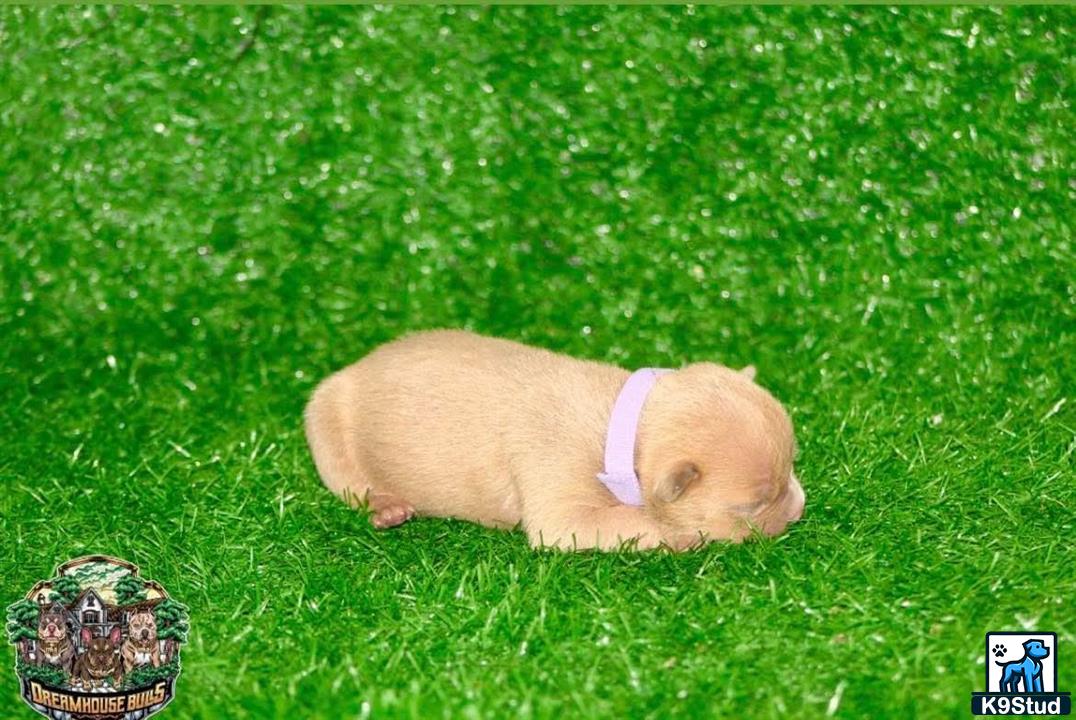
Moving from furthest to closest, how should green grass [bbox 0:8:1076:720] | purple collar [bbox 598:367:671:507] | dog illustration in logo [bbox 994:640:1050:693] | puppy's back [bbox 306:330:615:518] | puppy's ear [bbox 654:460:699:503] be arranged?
green grass [bbox 0:8:1076:720]
puppy's back [bbox 306:330:615:518]
purple collar [bbox 598:367:671:507]
puppy's ear [bbox 654:460:699:503]
dog illustration in logo [bbox 994:640:1050:693]

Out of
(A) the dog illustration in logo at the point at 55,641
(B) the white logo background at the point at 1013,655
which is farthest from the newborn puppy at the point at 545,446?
(A) the dog illustration in logo at the point at 55,641

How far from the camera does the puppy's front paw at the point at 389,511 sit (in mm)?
4234

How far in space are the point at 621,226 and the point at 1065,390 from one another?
1.93 metres

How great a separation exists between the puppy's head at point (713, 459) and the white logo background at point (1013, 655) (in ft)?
2.64

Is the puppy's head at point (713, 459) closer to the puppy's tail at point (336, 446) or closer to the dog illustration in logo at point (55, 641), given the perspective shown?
the puppy's tail at point (336, 446)

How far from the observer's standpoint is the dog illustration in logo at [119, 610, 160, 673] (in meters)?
3.55

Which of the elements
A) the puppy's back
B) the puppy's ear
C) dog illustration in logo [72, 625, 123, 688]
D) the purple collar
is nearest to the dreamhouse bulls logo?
dog illustration in logo [72, 625, 123, 688]

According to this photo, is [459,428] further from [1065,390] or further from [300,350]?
[1065,390]

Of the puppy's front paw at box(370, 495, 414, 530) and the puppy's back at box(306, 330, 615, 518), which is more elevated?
the puppy's back at box(306, 330, 615, 518)

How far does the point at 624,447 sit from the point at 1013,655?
4.18ft

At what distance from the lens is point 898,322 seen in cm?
506

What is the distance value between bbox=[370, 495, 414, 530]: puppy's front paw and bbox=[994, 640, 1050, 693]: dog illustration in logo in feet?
6.49

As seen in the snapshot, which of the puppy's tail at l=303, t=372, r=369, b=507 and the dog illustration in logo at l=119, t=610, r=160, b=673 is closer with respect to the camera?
the dog illustration in logo at l=119, t=610, r=160, b=673

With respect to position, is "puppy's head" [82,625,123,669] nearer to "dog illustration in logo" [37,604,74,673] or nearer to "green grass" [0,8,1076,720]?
"dog illustration in logo" [37,604,74,673]
